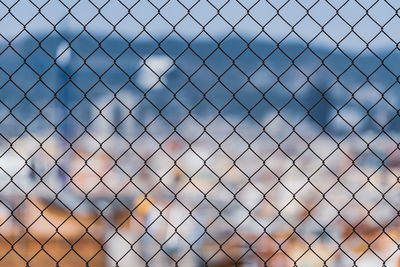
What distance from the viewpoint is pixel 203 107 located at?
633cm

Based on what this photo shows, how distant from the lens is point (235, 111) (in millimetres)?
6445

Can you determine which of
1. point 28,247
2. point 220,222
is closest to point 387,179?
point 220,222

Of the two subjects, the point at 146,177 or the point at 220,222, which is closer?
the point at 220,222

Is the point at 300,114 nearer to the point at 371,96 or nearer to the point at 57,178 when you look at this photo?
the point at 371,96

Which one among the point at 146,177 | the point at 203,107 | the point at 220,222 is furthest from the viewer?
the point at 146,177

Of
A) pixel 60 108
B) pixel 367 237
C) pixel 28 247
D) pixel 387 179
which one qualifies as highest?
pixel 387 179

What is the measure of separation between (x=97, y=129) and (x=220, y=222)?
2361 mm

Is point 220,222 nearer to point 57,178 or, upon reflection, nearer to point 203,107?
point 203,107

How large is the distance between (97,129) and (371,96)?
305cm

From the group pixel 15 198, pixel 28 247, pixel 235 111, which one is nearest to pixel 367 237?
pixel 235 111

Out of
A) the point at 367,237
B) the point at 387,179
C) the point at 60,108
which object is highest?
the point at 387,179

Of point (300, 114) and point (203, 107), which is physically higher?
point (300, 114)

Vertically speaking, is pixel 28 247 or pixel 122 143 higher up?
pixel 122 143

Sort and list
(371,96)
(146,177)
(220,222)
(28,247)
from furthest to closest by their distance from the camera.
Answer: (146,177)
(371,96)
(220,222)
(28,247)
